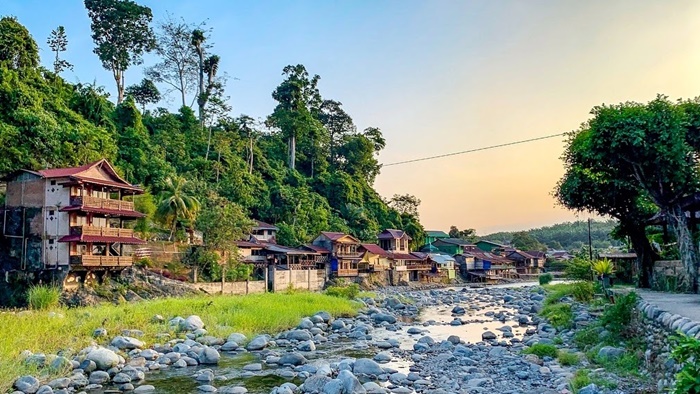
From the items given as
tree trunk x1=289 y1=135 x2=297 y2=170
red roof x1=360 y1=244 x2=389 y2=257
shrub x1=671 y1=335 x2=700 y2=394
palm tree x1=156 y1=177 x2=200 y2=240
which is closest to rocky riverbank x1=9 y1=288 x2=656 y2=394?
shrub x1=671 y1=335 x2=700 y2=394

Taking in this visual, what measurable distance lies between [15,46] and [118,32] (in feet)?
57.7

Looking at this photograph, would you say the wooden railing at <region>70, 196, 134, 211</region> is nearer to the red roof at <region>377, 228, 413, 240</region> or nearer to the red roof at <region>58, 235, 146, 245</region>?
the red roof at <region>58, 235, 146, 245</region>

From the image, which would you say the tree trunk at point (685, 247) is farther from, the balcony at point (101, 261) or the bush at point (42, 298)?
the balcony at point (101, 261)

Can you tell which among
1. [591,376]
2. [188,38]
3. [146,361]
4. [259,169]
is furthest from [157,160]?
[591,376]

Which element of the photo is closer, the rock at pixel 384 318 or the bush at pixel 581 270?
the rock at pixel 384 318

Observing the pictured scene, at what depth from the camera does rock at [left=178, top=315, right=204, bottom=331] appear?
1847 centimetres

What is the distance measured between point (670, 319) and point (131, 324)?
1560 centimetres

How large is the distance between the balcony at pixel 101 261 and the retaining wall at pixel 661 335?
984 inches

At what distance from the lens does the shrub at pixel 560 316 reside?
18.4 meters

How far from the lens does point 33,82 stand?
35.8 meters

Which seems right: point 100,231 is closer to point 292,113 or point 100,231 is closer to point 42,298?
point 42,298

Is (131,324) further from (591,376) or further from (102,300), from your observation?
(591,376)

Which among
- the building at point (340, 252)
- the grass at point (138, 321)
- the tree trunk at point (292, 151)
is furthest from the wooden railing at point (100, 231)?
the tree trunk at point (292, 151)

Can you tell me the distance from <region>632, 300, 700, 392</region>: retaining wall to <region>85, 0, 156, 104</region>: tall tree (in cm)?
5143
